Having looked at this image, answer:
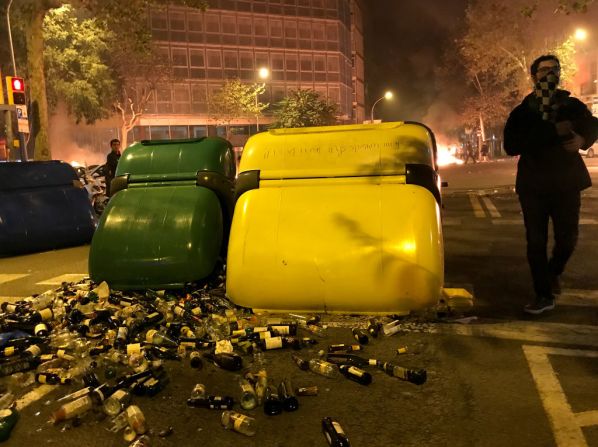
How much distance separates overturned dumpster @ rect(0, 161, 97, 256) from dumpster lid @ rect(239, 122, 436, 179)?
16.8 feet

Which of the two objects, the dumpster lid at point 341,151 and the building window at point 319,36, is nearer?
the dumpster lid at point 341,151

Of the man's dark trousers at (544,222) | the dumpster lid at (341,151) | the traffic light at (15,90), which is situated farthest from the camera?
the traffic light at (15,90)

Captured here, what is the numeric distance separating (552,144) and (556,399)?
6.76 ft

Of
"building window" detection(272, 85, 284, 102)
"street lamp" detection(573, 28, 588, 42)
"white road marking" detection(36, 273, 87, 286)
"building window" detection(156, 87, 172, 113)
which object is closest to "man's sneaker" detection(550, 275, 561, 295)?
"white road marking" detection(36, 273, 87, 286)

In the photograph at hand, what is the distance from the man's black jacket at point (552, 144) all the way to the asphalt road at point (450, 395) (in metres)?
1.04

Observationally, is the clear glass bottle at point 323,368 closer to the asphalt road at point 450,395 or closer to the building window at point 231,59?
the asphalt road at point 450,395

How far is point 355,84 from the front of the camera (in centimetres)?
6362

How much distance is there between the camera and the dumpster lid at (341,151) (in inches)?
177

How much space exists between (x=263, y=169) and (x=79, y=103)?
33530mm

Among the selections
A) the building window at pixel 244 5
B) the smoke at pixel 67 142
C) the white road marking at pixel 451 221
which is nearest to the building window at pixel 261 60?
the building window at pixel 244 5

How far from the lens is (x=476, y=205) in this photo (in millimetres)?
11516

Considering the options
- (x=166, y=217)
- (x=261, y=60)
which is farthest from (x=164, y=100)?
(x=166, y=217)

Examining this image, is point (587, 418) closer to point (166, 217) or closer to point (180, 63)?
point (166, 217)

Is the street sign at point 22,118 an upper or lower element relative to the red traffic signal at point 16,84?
lower
